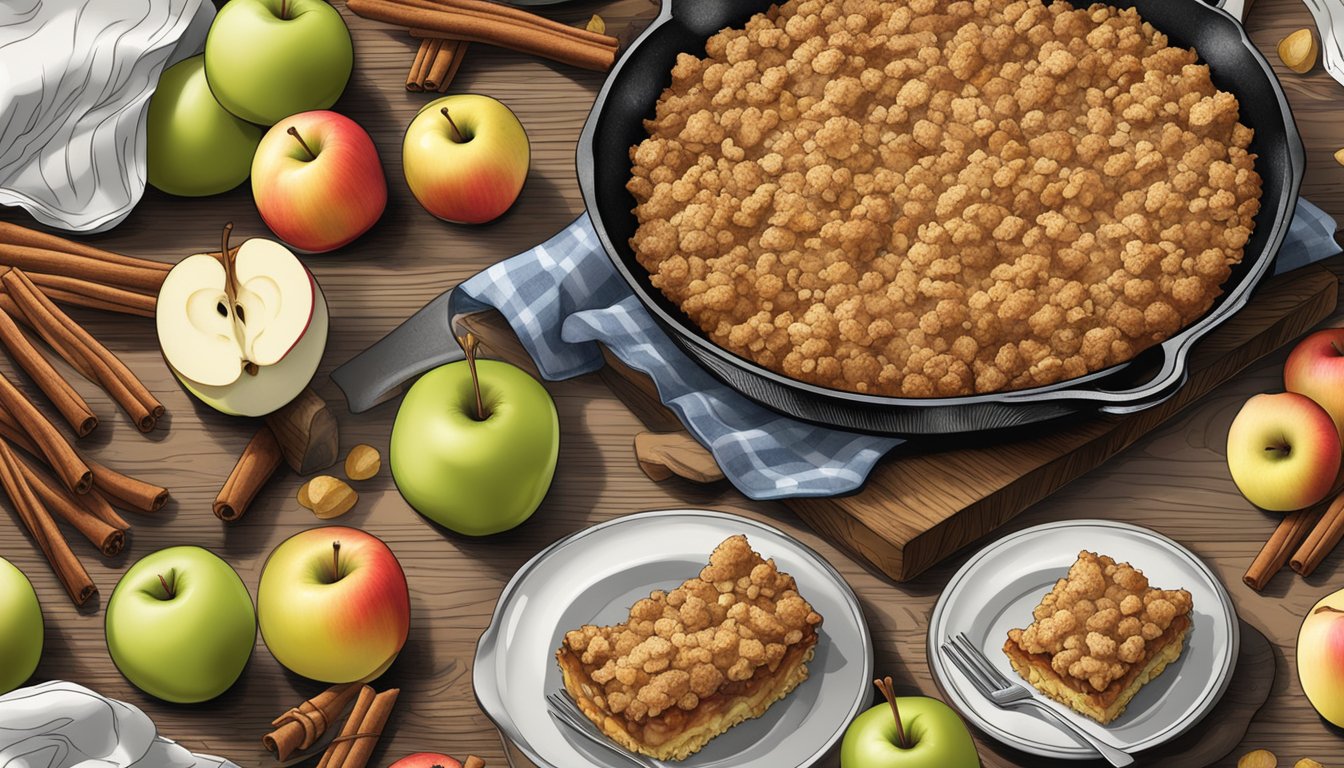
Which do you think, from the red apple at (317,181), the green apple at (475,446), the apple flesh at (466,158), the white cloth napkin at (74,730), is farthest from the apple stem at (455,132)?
the white cloth napkin at (74,730)

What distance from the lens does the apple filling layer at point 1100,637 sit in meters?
1.51

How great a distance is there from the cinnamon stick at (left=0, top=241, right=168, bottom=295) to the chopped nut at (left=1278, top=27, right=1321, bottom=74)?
1501mm

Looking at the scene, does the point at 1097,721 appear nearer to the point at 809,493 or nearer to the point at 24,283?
the point at 809,493

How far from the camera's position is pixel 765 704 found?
1577mm

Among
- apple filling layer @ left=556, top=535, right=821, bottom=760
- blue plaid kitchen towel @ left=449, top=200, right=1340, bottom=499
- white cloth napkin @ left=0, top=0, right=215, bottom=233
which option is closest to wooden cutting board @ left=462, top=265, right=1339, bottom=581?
blue plaid kitchen towel @ left=449, top=200, right=1340, bottom=499

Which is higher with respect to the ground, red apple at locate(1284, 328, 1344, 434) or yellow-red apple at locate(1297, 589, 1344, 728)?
red apple at locate(1284, 328, 1344, 434)

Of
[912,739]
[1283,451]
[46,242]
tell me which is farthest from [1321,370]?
[46,242]

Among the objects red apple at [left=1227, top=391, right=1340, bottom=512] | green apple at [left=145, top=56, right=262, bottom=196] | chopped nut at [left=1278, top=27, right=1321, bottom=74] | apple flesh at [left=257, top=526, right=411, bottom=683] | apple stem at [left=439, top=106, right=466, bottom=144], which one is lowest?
apple flesh at [left=257, top=526, right=411, bottom=683]

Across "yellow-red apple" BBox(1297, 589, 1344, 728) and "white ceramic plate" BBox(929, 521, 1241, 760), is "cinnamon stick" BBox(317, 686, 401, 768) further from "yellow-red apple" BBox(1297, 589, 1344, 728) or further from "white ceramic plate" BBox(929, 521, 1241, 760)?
"yellow-red apple" BBox(1297, 589, 1344, 728)

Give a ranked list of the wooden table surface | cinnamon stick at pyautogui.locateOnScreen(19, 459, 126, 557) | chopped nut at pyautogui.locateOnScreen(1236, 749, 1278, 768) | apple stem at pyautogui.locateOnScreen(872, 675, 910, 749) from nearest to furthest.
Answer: apple stem at pyautogui.locateOnScreen(872, 675, 910, 749), chopped nut at pyautogui.locateOnScreen(1236, 749, 1278, 768), the wooden table surface, cinnamon stick at pyautogui.locateOnScreen(19, 459, 126, 557)

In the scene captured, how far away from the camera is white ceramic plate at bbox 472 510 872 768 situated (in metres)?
1.56

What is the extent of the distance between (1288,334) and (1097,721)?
59 centimetres

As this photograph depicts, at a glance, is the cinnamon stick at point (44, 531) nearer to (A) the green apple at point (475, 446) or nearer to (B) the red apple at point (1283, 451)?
(A) the green apple at point (475, 446)

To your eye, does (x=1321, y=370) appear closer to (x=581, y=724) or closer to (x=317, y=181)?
(x=581, y=724)
